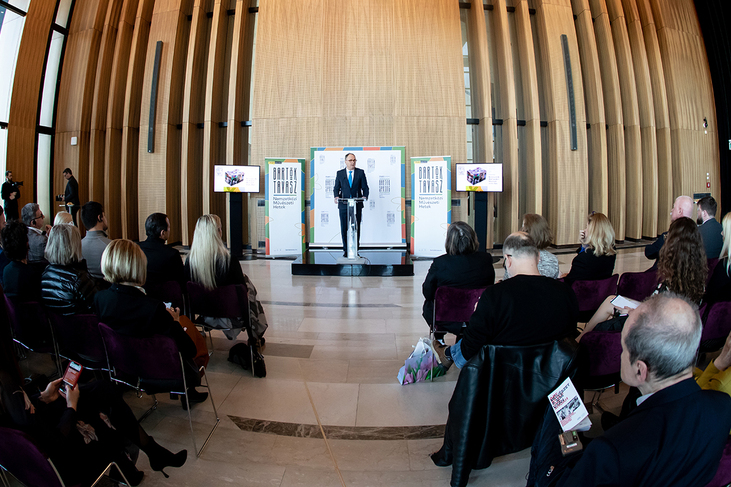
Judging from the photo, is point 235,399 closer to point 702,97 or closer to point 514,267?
point 514,267

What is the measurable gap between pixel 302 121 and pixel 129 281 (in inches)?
272

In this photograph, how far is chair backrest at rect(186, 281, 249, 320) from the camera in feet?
9.86

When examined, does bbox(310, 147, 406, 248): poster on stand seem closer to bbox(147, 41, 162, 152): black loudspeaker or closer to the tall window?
bbox(147, 41, 162, 152): black loudspeaker

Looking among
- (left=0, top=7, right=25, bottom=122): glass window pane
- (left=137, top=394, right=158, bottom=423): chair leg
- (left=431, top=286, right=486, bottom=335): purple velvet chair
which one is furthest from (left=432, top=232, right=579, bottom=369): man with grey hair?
(left=0, top=7, right=25, bottom=122): glass window pane

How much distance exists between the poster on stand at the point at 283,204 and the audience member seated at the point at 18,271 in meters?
5.25

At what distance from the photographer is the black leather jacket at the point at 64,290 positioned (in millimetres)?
2479

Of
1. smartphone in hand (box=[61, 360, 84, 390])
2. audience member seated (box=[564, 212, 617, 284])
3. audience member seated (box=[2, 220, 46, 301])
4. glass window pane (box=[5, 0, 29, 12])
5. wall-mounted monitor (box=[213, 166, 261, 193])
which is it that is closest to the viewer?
smartphone in hand (box=[61, 360, 84, 390])

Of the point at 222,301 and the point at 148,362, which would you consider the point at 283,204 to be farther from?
the point at 148,362

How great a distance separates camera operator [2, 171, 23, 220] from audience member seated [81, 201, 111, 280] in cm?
638

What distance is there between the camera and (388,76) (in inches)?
336

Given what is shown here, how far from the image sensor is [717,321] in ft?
8.23

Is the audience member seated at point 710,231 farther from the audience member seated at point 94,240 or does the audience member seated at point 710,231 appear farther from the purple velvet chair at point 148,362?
the audience member seated at point 94,240

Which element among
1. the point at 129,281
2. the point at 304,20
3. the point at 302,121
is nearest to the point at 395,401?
the point at 129,281

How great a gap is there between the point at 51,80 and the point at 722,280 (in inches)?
493
